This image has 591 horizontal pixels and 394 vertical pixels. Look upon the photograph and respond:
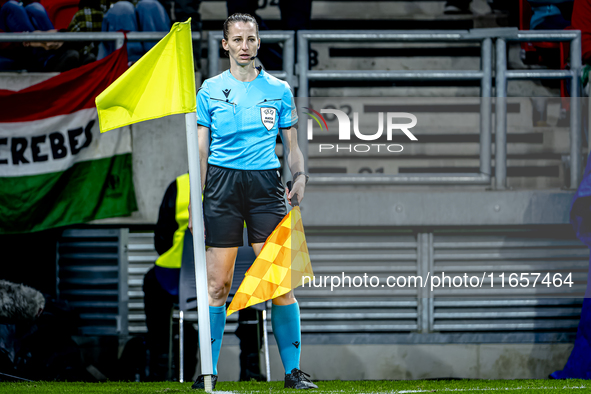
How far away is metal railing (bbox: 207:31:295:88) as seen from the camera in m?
5.63

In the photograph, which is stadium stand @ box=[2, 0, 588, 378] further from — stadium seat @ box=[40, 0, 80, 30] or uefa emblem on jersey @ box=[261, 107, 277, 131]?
stadium seat @ box=[40, 0, 80, 30]

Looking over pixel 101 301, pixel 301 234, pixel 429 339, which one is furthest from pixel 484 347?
pixel 101 301

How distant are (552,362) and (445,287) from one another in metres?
1.07

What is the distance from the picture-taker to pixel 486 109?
18.5 feet

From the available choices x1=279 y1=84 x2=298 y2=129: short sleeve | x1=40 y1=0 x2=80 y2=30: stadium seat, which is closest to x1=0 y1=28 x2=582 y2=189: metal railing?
x1=40 y1=0 x2=80 y2=30: stadium seat

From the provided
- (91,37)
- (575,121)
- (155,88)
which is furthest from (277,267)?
(575,121)

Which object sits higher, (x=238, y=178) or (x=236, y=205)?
(x=238, y=178)

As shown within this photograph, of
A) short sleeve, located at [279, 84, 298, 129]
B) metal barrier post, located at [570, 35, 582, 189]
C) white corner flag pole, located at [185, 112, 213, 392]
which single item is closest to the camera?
white corner flag pole, located at [185, 112, 213, 392]

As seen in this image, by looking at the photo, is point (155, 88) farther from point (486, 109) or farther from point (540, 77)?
point (540, 77)

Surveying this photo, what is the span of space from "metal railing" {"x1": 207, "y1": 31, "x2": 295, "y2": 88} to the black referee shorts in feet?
6.16

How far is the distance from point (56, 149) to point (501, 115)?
12.4 feet

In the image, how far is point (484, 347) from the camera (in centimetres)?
568

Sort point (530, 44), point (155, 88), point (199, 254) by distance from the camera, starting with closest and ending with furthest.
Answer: point (199, 254) → point (155, 88) → point (530, 44)

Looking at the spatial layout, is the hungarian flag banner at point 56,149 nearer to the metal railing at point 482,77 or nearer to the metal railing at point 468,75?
the metal railing at point 468,75
